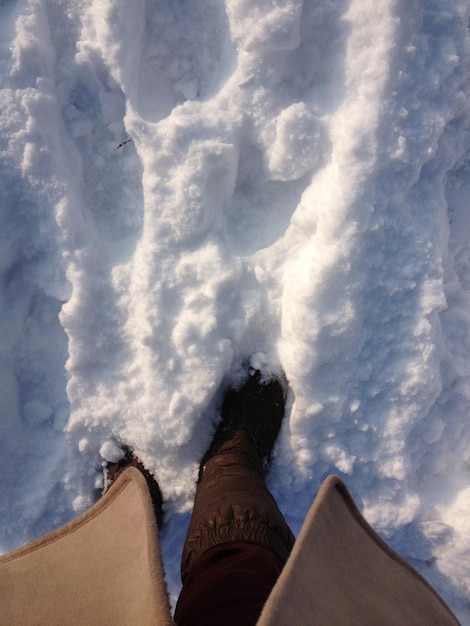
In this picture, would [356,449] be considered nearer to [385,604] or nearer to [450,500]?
[450,500]

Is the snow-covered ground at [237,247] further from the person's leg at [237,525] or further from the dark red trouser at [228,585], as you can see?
the dark red trouser at [228,585]

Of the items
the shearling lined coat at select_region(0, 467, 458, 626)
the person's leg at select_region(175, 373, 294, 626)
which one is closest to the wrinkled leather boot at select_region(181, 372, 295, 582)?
the person's leg at select_region(175, 373, 294, 626)

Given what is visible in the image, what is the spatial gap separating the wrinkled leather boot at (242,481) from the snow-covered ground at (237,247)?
63 mm

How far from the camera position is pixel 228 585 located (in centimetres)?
99

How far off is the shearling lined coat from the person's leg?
7.0 inches

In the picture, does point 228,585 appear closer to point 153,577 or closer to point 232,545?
point 232,545

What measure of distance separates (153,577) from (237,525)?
42 cm

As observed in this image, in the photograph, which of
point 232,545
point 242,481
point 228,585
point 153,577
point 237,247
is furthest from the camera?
point 237,247

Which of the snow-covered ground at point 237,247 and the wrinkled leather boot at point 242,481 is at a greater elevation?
the snow-covered ground at point 237,247

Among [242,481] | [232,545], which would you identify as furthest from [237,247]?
[232,545]

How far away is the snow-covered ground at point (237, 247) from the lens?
1292 millimetres

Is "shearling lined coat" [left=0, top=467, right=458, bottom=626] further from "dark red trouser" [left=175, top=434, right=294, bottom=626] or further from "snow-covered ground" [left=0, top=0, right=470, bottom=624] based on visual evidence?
"snow-covered ground" [left=0, top=0, right=470, bottom=624]

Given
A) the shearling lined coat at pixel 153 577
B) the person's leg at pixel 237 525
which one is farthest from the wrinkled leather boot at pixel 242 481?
the shearling lined coat at pixel 153 577

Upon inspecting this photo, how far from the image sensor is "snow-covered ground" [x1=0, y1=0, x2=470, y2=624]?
4.24 ft
